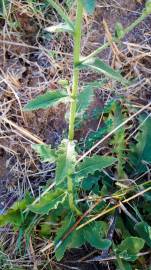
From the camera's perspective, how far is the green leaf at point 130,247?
1.48m

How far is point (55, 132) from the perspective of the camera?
1.79 metres

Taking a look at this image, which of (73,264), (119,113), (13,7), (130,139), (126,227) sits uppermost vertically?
(13,7)

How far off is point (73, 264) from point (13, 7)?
1.10 metres

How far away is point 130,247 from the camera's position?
1494mm

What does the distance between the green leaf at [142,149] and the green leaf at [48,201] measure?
1.17 ft

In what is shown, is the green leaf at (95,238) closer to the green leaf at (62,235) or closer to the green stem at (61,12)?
the green leaf at (62,235)

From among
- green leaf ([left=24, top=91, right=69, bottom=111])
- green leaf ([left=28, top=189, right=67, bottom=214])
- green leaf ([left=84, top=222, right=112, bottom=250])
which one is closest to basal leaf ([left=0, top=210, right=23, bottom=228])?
green leaf ([left=28, top=189, right=67, bottom=214])

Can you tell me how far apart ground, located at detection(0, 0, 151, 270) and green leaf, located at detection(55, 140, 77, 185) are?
0.45m

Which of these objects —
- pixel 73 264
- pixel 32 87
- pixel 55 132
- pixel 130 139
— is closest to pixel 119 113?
pixel 130 139

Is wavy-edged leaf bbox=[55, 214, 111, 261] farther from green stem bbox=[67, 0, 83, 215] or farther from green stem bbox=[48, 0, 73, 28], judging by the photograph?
green stem bbox=[48, 0, 73, 28]

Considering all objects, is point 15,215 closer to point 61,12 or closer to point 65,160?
point 65,160

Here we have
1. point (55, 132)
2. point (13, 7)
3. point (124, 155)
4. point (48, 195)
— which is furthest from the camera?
point (13, 7)

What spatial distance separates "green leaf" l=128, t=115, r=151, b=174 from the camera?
5.49 feet

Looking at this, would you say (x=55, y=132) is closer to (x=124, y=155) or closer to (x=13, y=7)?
(x=124, y=155)
